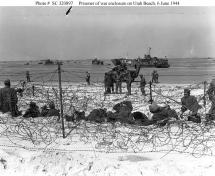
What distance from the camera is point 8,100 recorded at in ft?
27.7

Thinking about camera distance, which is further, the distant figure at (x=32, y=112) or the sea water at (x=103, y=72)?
the sea water at (x=103, y=72)

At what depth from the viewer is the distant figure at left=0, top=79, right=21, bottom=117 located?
8.31m

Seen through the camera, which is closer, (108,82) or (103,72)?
(108,82)

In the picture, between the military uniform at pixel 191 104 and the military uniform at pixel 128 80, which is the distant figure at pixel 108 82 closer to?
the military uniform at pixel 128 80

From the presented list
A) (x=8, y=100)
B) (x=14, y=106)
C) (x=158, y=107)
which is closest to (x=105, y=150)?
(x=158, y=107)

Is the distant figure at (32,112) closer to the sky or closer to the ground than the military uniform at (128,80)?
closer to the ground

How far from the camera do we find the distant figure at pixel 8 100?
831cm

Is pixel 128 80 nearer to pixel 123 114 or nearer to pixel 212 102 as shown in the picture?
pixel 212 102

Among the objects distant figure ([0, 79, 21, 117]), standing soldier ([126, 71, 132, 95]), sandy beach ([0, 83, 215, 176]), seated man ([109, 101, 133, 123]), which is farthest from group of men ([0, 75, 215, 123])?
standing soldier ([126, 71, 132, 95])

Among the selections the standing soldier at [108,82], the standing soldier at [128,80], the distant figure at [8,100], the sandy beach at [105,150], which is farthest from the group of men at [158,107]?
the standing soldier at [108,82]

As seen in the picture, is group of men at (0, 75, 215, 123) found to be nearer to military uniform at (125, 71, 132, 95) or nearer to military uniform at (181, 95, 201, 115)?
military uniform at (181, 95, 201, 115)

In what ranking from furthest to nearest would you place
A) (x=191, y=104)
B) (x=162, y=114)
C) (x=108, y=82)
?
(x=108, y=82) → (x=191, y=104) → (x=162, y=114)

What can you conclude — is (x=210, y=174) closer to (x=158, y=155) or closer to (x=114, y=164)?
(x=158, y=155)

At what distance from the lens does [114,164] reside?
4.56 metres
